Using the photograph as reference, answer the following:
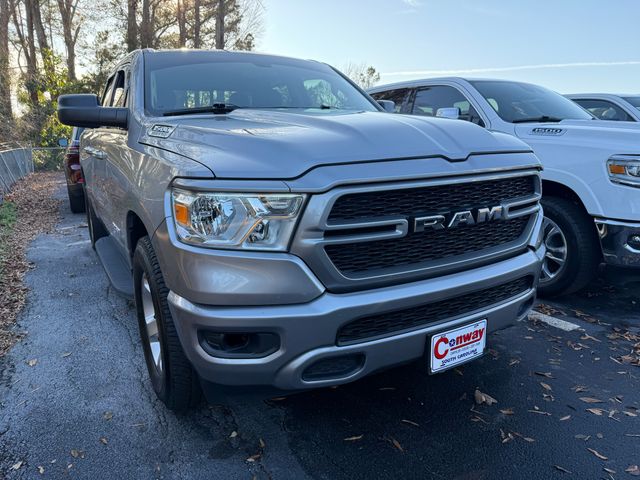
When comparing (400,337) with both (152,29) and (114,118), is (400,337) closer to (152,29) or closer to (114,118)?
(114,118)

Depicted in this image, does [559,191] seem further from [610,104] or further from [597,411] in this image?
[610,104]

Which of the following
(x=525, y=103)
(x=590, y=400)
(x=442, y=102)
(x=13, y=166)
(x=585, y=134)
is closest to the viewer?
(x=590, y=400)

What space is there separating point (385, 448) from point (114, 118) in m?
2.45

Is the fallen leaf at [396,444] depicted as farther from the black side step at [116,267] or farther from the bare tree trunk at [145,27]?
the bare tree trunk at [145,27]

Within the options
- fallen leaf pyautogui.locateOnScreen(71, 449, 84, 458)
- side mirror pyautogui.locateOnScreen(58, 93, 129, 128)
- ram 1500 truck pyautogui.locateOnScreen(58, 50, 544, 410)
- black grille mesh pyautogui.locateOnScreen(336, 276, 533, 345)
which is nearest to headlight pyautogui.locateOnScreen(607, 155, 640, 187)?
ram 1500 truck pyautogui.locateOnScreen(58, 50, 544, 410)

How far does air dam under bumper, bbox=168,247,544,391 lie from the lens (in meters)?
1.86

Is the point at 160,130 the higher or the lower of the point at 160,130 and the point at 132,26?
the lower

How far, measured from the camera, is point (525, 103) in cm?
514

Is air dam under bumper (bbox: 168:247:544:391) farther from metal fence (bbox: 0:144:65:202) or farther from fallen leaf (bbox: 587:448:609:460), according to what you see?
metal fence (bbox: 0:144:65:202)

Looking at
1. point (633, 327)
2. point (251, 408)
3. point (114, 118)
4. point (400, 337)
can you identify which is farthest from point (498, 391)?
point (114, 118)

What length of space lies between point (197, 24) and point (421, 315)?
24.5 meters

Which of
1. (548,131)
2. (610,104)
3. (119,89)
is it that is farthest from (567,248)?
(610,104)

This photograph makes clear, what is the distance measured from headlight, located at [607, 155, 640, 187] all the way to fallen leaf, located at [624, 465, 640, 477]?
223cm

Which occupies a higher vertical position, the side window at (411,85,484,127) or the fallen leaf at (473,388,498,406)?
the side window at (411,85,484,127)
